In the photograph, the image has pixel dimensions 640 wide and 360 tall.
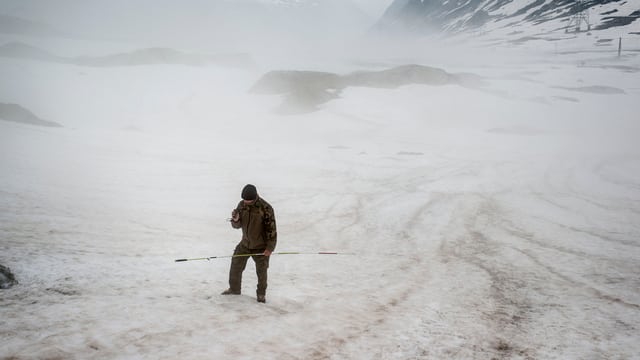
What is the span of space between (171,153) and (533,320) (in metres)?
22.9

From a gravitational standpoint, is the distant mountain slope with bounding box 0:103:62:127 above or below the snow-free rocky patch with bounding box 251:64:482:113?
below

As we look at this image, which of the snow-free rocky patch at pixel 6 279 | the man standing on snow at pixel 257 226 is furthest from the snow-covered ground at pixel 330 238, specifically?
the man standing on snow at pixel 257 226

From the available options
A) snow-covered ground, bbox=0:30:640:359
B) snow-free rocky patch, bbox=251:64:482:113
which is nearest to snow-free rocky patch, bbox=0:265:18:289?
snow-covered ground, bbox=0:30:640:359

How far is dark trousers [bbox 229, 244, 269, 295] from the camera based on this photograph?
6.84 meters

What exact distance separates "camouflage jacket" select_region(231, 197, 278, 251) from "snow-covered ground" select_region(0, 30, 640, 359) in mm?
1092

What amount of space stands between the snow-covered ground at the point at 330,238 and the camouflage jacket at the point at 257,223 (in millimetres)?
1092

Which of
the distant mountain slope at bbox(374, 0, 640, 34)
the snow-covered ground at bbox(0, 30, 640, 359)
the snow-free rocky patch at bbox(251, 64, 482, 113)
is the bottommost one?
the snow-covered ground at bbox(0, 30, 640, 359)

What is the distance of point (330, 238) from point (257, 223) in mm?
6422

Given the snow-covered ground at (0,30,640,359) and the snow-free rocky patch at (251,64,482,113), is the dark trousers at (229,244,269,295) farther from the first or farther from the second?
the snow-free rocky patch at (251,64,482,113)

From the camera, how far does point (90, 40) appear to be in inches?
3076

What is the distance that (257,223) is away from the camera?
6676 millimetres

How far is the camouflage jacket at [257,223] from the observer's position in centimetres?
668

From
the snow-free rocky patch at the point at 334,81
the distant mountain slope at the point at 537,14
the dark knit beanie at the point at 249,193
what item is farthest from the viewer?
the distant mountain slope at the point at 537,14

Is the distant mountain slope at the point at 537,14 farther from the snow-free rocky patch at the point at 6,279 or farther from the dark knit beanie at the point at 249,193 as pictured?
the snow-free rocky patch at the point at 6,279
